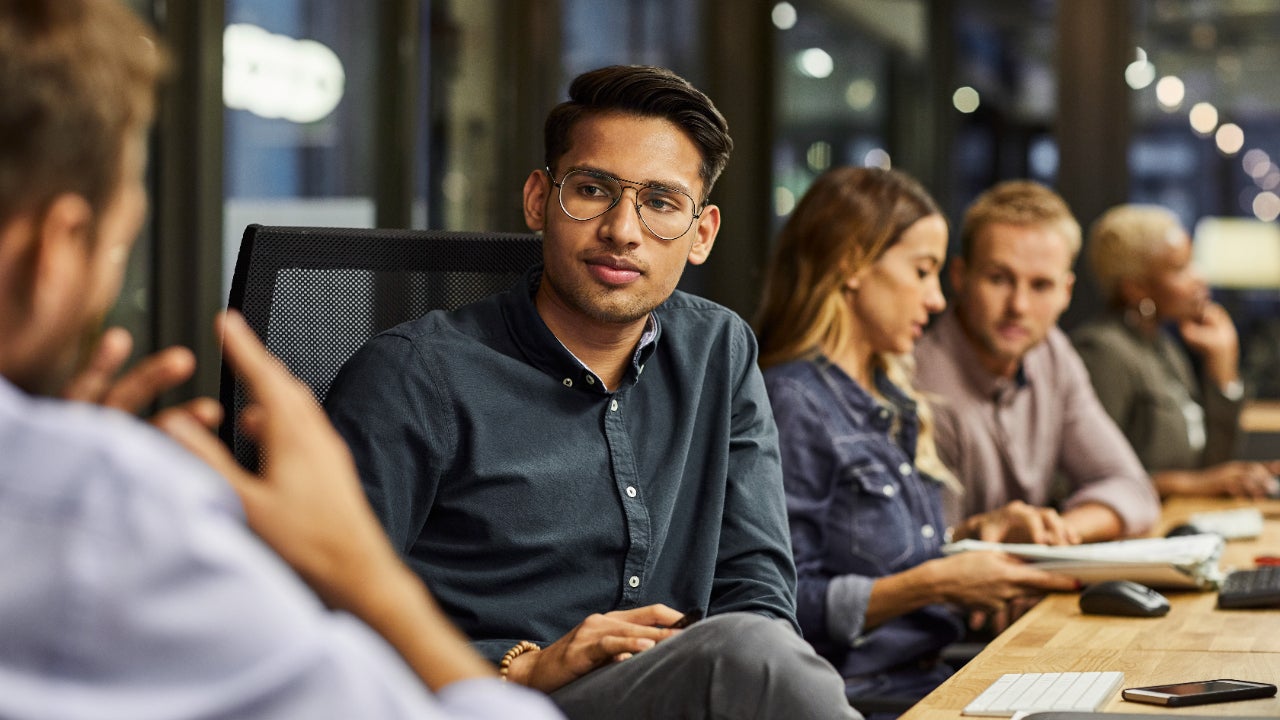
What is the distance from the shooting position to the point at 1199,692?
1457 mm

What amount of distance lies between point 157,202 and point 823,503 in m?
A: 1.89

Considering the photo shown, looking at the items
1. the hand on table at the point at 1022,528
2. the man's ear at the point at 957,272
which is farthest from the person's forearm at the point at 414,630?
the man's ear at the point at 957,272

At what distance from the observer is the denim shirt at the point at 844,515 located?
2221mm

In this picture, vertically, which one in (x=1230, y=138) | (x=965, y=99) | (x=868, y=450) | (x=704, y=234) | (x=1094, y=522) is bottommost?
(x=1094, y=522)

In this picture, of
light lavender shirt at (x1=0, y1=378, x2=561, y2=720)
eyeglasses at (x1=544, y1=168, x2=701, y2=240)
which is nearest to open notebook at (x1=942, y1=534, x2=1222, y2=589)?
eyeglasses at (x1=544, y1=168, x2=701, y2=240)

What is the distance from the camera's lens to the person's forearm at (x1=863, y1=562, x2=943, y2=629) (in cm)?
219

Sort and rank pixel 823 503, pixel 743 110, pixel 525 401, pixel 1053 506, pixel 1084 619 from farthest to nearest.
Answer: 1. pixel 743 110
2. pixel 1053 506
3. pixel 823 503
4. pixel 1084 619
5. pixel 525 401

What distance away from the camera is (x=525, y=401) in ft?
5.70

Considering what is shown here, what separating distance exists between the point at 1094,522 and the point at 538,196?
5.01 ft

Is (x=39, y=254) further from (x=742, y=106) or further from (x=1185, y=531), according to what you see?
(x=742, y=106)

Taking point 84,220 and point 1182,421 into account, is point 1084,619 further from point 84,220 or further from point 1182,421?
point 1182,421

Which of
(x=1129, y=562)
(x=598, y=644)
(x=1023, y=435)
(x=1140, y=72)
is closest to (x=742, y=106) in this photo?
(x=1140, y=72)

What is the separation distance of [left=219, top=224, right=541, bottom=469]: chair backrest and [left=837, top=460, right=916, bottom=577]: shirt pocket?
2.25 ft

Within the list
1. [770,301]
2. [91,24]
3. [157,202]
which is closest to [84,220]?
[91,24]
